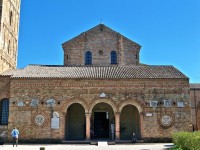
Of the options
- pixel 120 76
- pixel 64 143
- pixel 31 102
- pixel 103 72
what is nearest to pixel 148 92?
pixel 120 76

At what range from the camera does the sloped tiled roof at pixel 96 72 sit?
84.6 feet

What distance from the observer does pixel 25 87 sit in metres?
25.3

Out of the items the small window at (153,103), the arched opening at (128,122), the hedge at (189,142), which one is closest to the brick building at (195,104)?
the arched opening at (128,122)

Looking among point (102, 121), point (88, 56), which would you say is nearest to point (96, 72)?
point (102, 121)

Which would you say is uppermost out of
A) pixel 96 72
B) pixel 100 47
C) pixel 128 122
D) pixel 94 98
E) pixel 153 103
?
pixel 100 47

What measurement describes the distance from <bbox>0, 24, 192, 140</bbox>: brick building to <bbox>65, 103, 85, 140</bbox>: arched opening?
10 cm

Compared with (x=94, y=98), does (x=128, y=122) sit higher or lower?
lower

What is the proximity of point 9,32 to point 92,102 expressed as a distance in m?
14.1

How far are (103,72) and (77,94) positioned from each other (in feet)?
12.0

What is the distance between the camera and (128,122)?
27266mm

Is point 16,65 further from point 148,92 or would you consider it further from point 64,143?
point 148,92

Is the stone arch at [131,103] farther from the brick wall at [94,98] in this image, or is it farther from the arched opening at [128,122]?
the arched opening at [128,122]

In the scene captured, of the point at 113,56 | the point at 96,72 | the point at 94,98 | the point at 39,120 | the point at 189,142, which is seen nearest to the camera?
the point at 189,142

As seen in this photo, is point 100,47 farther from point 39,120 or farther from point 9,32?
point 39,120
